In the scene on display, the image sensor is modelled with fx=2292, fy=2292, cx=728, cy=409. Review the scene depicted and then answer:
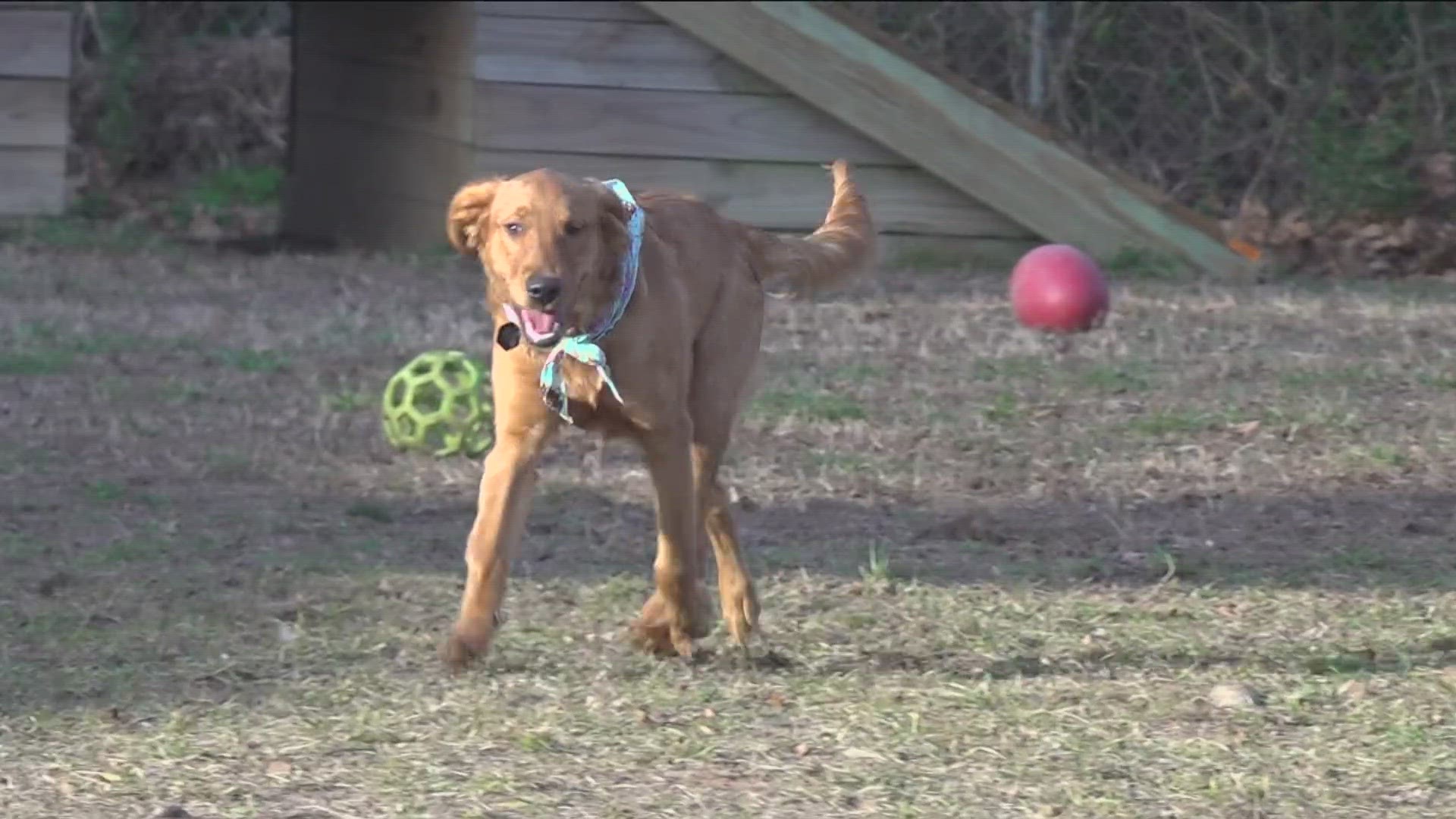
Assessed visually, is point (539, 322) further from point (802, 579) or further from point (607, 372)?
point (802, 579)

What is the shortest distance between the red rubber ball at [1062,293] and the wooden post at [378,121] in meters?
2.85

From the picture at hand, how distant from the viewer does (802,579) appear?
5.12 m

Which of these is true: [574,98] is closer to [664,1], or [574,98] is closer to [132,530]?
[664,1]

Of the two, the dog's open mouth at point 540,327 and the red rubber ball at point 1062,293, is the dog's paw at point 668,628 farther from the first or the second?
the red rubber ball at point 1062,293

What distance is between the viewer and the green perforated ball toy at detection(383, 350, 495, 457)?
247 inches

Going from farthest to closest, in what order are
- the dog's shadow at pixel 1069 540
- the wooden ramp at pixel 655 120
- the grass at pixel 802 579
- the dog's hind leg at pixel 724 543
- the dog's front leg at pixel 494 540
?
the wooden ramp at pixel 655 120 < the dog's shadow at pixel 1069 540 < the dog's hind leg at pixel 724 543 < the dog's front leg at pixel 494 540 < the grass at pixel 802 579

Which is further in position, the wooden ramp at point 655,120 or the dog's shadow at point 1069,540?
the wooden ramp at point 655,120

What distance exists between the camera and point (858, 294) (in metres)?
9.13

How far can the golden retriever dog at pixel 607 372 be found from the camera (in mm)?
4113

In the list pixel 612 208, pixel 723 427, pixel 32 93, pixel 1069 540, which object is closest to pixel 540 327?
pixel 612 208

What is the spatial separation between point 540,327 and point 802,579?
1.32m

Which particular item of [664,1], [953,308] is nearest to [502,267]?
[953,308]

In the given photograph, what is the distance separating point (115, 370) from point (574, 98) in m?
3.08

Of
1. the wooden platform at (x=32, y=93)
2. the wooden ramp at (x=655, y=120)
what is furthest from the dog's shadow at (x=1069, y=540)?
the wooden platform at (x=32, y=93)
